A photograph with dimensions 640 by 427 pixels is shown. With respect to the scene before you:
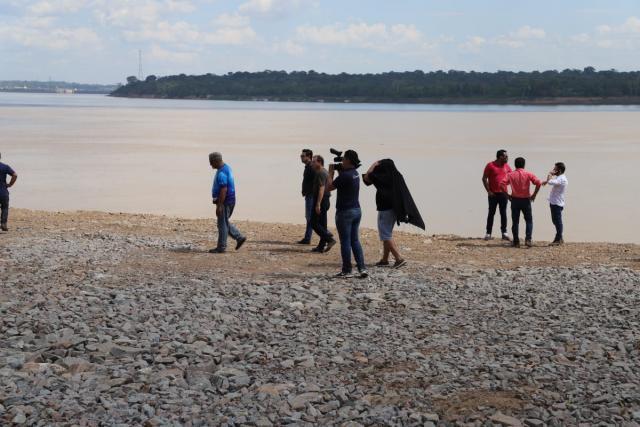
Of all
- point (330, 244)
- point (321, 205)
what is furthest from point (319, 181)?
point (330, 244)

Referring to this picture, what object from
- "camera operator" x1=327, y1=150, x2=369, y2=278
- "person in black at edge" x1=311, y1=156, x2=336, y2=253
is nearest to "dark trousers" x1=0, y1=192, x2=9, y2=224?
"person in black at edge" x1=311, y1=156, x2=336, y2=253

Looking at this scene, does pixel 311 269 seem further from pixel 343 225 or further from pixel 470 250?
pixel 470 250

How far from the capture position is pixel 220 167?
40.5 ft

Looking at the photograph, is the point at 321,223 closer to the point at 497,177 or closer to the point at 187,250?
the point at 187,250

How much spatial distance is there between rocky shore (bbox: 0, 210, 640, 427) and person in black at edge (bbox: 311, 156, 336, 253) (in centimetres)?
50

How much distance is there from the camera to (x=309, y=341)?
26.0 ft

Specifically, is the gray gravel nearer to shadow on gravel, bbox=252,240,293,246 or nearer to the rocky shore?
the rocky shore

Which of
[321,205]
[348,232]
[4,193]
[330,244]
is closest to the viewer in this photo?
[348,232]

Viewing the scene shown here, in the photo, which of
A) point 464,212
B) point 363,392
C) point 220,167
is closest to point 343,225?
point 220,167

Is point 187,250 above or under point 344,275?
under

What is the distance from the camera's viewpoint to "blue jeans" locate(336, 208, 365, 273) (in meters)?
10.4

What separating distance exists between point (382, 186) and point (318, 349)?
11.9ft

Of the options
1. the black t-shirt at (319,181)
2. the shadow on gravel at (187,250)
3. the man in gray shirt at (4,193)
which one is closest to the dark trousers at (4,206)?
the man in gray shirt at (4,193)

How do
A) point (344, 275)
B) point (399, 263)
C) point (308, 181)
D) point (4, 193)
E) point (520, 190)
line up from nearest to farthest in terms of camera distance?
point (344, 275) < point (399, 263) < point (308, 181) < point (520, 190) < point (4, 193)
